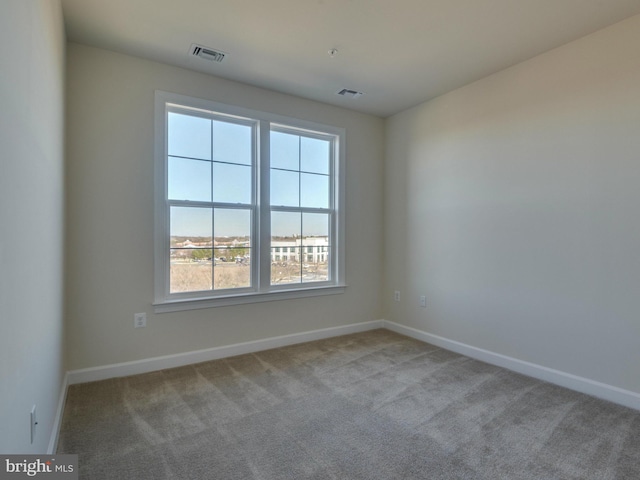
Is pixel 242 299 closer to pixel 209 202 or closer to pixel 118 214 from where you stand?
pixel 209 202

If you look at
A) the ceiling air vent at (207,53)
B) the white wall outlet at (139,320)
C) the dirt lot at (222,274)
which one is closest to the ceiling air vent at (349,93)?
the ceiling air vent at (207,53)

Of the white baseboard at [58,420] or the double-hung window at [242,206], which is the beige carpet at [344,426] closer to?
the white baseboard at [58,420]

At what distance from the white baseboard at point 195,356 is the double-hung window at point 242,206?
0.44 metres

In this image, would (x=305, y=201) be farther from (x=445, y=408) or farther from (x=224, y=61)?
(x=445, y=408)

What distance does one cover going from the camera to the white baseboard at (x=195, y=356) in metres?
2.69

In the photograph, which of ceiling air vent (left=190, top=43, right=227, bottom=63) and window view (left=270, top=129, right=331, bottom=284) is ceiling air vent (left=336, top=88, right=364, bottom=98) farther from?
ceiling air vent (left=190, top=43, right=227, bottom=63)

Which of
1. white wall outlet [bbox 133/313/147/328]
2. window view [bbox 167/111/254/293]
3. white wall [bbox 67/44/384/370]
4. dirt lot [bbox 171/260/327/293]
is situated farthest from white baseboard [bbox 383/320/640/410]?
white wall outlet [bbox 133/313/147/328]

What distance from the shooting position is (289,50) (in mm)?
2754

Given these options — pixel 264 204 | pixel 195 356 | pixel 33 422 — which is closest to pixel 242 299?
pixel 195 356

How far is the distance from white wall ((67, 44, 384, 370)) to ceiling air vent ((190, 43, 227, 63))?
315 millimetres

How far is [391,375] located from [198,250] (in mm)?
2089

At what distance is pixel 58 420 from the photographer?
202 cm

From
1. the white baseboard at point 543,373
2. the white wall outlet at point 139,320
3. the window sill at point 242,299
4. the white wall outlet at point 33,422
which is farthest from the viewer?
the window sill at point 242,299

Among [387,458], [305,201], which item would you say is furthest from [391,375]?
[305,201]
